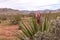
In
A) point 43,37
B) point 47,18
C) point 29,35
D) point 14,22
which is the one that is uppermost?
point 43,37

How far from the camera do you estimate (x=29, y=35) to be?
310 inches

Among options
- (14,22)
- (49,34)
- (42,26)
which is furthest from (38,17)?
(14,22)

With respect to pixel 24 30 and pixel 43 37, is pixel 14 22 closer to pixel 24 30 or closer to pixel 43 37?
pixel 24 30

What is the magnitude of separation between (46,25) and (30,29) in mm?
647

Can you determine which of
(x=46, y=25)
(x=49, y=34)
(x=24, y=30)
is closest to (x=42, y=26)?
(x=46, y=25)

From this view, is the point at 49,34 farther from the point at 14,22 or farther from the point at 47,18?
the point at 14,22

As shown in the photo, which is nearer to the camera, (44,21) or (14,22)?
(44,21)

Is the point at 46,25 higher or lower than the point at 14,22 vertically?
higher

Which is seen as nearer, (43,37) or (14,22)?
(43,37)

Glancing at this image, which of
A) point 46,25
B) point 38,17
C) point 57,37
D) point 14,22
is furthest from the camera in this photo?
point 14,22

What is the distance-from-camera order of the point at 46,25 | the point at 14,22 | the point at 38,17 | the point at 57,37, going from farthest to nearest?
1. the point at 14,22
2. the point at 46,25
3. the point at 38,17
4. the point at 57,37

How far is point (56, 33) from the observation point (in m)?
5.55

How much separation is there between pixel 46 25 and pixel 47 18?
0.26m

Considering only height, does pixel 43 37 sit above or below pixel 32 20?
above
